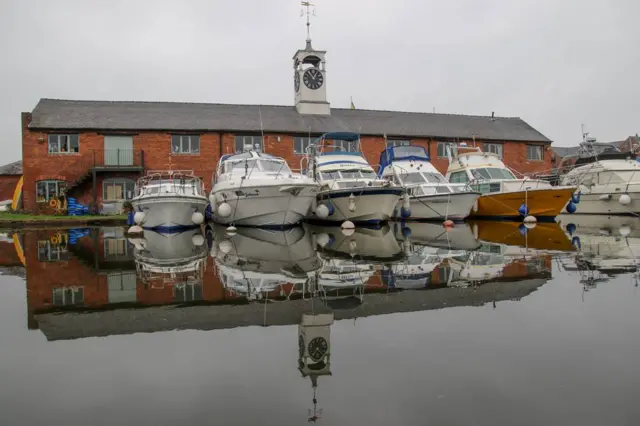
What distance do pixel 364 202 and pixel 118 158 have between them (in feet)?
63.6

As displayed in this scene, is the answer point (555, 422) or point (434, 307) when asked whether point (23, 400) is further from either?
point (434, 307)

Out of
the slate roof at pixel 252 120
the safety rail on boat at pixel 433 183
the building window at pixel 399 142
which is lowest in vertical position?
the safety rail on boat at pixel 433 183

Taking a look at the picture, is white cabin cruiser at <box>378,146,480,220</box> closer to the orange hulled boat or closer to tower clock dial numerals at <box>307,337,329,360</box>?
Result: the orange hulled boat

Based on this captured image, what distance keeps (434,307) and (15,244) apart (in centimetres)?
1323

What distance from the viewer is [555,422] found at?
3131 mm

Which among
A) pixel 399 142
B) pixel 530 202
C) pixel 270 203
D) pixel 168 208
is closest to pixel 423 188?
pixel 530 202

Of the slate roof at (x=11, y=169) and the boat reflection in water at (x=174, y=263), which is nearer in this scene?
the boat reflection in water at (x=174, y=263)

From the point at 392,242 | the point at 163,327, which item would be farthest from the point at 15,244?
the point at 163,327

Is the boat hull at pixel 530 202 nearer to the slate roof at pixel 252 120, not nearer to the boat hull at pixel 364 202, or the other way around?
the boat hull at pixel 364 202

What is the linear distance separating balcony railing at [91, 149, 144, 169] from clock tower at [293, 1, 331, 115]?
12.3 meters

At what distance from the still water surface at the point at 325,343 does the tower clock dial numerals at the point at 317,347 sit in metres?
0.02

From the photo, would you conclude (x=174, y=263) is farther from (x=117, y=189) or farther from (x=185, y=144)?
(x=185, y=144)

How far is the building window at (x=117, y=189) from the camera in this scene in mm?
31750

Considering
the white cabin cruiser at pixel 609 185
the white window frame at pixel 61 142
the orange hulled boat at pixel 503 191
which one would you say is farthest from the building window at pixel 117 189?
the white cabin cruiser at pixel 609 185
